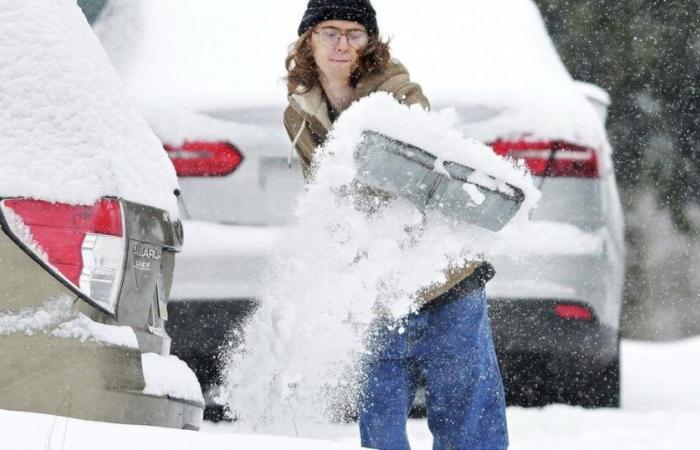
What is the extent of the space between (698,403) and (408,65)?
222cm

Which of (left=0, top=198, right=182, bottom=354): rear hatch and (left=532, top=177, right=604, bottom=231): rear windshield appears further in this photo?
(left=532, top=177, right=604, bottom=231): rear windshield

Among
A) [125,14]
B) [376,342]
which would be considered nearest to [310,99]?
[376,342]

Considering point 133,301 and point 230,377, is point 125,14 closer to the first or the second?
point 230,377

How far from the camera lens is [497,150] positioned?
188 inches

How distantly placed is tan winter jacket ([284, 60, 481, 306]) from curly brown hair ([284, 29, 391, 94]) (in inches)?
1.1

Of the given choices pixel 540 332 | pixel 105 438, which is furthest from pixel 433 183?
pixel 540 332

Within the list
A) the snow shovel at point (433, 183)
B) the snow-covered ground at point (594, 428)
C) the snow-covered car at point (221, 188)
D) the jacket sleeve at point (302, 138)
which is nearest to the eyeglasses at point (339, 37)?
the jacket sleeve at point (302, 138)

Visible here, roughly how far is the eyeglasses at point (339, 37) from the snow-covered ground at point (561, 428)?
1.14 metres

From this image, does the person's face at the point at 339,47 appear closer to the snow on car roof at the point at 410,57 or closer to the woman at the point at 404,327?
the woman at the point at 404,327

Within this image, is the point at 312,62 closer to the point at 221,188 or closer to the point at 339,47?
the point at 339,47

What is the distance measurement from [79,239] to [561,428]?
2820 millimetres

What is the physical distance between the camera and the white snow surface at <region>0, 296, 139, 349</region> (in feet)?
9.72

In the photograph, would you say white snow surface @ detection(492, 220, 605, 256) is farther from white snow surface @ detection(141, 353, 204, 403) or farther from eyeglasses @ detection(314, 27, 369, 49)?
white snow surface @ detection(141, 353, 204, 403)

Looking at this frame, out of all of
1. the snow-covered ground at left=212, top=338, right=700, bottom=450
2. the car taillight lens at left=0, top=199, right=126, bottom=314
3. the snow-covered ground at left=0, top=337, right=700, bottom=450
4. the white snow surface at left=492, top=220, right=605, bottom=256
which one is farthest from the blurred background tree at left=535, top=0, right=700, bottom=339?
the car taillight lens at left=0, top=199, right=126, bottom=314
